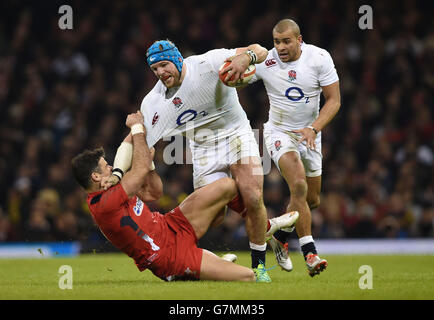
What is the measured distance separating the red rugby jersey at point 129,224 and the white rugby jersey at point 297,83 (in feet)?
7.10

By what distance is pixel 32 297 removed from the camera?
18.8ft

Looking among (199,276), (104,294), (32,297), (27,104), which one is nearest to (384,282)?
Result: (199,276)

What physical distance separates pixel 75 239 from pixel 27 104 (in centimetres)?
370

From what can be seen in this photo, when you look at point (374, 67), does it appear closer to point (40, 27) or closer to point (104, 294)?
point (40, 27)

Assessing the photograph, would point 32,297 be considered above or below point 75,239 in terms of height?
above

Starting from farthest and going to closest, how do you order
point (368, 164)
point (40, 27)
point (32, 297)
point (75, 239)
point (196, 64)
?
point (40, 27) → point (368, 164) → point (75, 239) → point (196, 64) → point (32, 297)

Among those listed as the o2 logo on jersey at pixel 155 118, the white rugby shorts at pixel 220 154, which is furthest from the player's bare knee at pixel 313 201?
the o2 logo on jersey at pixel 155 118

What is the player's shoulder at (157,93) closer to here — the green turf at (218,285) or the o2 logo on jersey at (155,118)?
the o2 logo on jersey at (155,118)

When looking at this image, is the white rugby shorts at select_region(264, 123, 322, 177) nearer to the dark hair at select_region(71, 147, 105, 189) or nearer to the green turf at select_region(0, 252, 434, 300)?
the green turf at select_region(0, 252, 434, 300)

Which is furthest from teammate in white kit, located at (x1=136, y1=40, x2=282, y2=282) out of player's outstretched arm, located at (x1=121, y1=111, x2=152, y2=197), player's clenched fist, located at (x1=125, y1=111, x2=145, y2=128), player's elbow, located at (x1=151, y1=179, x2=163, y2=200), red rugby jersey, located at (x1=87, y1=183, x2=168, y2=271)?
red rugby jersey, located at (x1=87, y1=183, x2=168, y2=271)

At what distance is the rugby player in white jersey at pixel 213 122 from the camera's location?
22.9ft

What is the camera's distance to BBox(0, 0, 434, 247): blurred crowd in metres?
12.8

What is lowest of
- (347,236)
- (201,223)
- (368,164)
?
(347,236)

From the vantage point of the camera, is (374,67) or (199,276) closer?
(199,276)
